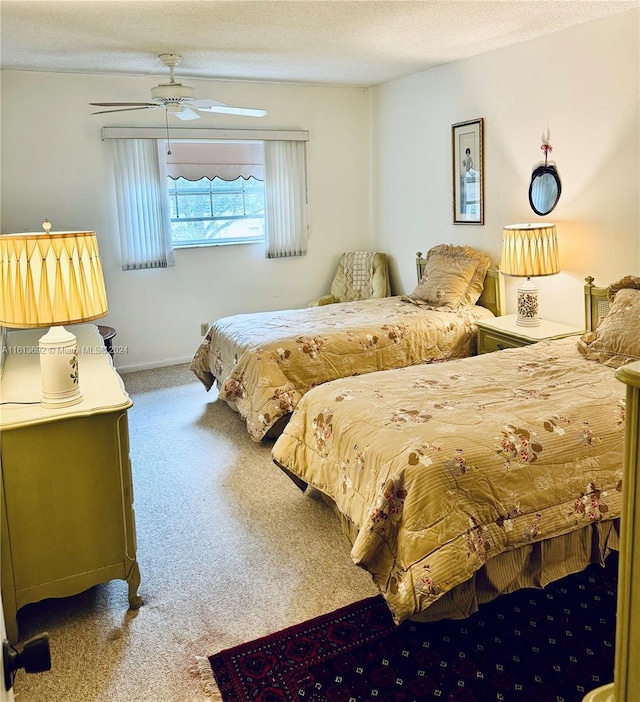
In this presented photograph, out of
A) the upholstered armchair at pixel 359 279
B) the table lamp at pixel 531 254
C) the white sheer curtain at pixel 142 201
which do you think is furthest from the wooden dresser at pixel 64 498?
the upholstered armchair at pixel 359 279

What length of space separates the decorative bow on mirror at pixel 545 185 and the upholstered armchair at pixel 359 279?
6.24 feet

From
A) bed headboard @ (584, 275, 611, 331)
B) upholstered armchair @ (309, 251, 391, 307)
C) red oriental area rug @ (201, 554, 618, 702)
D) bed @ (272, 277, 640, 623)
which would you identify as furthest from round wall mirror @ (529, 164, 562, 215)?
red oriental area rug @ (201, 554, 618, 702)

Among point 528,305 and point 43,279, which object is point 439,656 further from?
point 528,305

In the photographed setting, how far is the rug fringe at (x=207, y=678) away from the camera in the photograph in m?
1.96

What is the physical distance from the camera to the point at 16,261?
2.07m

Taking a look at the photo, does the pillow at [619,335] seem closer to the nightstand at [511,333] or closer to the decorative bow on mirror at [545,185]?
the nightstand at [511,333]

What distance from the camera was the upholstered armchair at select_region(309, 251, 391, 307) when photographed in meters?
5.92

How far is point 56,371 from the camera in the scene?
2.20 metres

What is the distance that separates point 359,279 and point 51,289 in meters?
4.16

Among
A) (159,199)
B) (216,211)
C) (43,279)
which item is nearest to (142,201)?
(159,199)

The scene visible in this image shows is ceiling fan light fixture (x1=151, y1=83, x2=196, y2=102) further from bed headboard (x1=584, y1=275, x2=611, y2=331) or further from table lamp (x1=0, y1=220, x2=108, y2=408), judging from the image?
bed headboard (x1=584, y1=275, x2=611, y2=331)

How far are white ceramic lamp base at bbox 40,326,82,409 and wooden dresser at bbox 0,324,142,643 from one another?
4cm

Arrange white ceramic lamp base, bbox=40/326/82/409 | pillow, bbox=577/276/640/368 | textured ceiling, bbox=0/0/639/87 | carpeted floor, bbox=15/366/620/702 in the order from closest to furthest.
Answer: carpeted floor, bbox=15/366/620/702 → white ceramic lamp base, bbox=40/326/82/409 → pillow, bbox=577/276/640/368 → textured ceiling, bbox=0/0/639/87

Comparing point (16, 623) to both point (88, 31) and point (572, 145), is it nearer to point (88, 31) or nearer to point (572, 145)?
point (88, 31)
